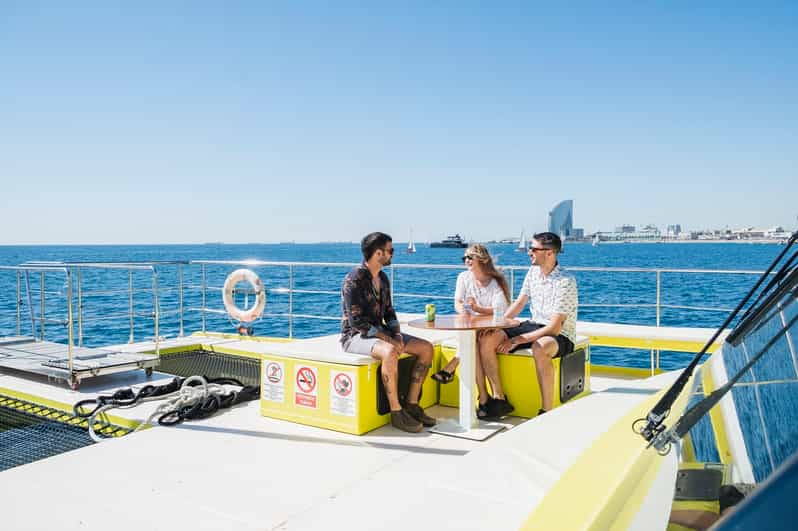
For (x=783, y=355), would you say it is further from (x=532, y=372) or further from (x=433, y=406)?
(x=433, y=406)

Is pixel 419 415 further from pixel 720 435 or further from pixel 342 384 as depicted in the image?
pixel 720 435

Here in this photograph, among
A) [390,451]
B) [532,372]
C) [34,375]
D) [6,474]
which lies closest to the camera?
[6,474]

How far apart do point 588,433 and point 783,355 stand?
167cm

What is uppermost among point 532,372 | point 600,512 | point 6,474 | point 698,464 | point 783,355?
point 783,355

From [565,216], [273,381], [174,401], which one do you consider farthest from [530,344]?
[565,216]

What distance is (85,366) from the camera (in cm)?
449

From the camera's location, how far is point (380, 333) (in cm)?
362

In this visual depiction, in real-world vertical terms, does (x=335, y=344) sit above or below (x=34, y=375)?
above

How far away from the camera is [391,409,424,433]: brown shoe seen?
3.52 m

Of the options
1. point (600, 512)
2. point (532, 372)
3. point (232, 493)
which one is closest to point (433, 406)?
point (532, 372)

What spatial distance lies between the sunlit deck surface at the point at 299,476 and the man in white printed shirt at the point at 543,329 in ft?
0.92

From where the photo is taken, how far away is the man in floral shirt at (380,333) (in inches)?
141

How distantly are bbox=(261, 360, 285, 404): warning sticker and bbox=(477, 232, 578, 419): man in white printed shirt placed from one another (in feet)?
4.29

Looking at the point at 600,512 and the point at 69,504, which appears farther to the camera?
the point at 69,504
